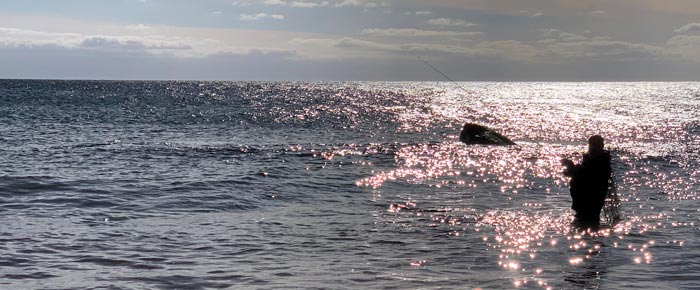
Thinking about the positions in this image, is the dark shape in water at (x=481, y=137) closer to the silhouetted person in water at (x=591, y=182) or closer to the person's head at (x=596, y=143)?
the silhouetted person in water at (x=591, y=182)

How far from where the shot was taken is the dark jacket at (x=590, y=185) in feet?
64.5

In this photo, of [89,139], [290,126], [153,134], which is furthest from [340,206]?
[290,126]

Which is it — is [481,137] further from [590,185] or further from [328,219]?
[328,219]

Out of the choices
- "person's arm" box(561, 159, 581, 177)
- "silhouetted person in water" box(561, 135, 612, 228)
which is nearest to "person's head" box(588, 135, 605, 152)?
"silhouetted person in water" box(561, 135, 612, 228)

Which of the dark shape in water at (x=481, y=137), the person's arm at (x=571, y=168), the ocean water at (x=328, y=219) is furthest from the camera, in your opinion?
the dark shape in water at (x=481, y=137)

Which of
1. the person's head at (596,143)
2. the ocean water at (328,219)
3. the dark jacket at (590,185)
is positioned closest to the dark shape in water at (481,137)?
the ocean water at (328,219)

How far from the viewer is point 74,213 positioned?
792 inches

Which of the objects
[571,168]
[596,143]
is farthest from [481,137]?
[596,143]

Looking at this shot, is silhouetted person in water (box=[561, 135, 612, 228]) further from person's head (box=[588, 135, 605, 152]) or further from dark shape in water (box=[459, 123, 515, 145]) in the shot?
dark shape in water (box=[459, 123, 515, 145])

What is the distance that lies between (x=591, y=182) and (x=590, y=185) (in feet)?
0.35

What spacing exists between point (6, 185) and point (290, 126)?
4333 centimetres

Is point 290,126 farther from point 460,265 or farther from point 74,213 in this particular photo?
point 460,265

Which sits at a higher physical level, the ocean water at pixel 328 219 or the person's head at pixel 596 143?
the person's head at pixel 596 143

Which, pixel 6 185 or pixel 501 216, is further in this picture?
pixel 6 185
